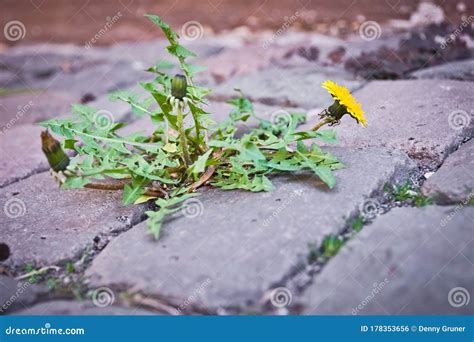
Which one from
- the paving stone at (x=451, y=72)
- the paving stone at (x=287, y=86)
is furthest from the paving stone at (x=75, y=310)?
the paving stone at (x=451, y=72)

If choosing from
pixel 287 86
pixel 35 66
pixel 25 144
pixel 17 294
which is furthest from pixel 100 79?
pixel 17 294

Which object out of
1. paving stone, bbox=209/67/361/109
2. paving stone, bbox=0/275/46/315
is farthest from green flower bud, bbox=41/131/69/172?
paving stone, bbox=209/67/361/109

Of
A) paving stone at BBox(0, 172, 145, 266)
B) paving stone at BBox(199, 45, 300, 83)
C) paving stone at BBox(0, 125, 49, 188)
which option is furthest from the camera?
paving stone at BBox(199, 45, 300, 83)

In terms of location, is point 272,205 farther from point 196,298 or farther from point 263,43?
point 263,43

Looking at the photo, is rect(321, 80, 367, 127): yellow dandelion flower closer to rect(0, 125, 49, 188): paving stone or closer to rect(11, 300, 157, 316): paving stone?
rect(11, 300, 157, 316): paving stone

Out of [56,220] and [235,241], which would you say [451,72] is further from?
[56,220]
